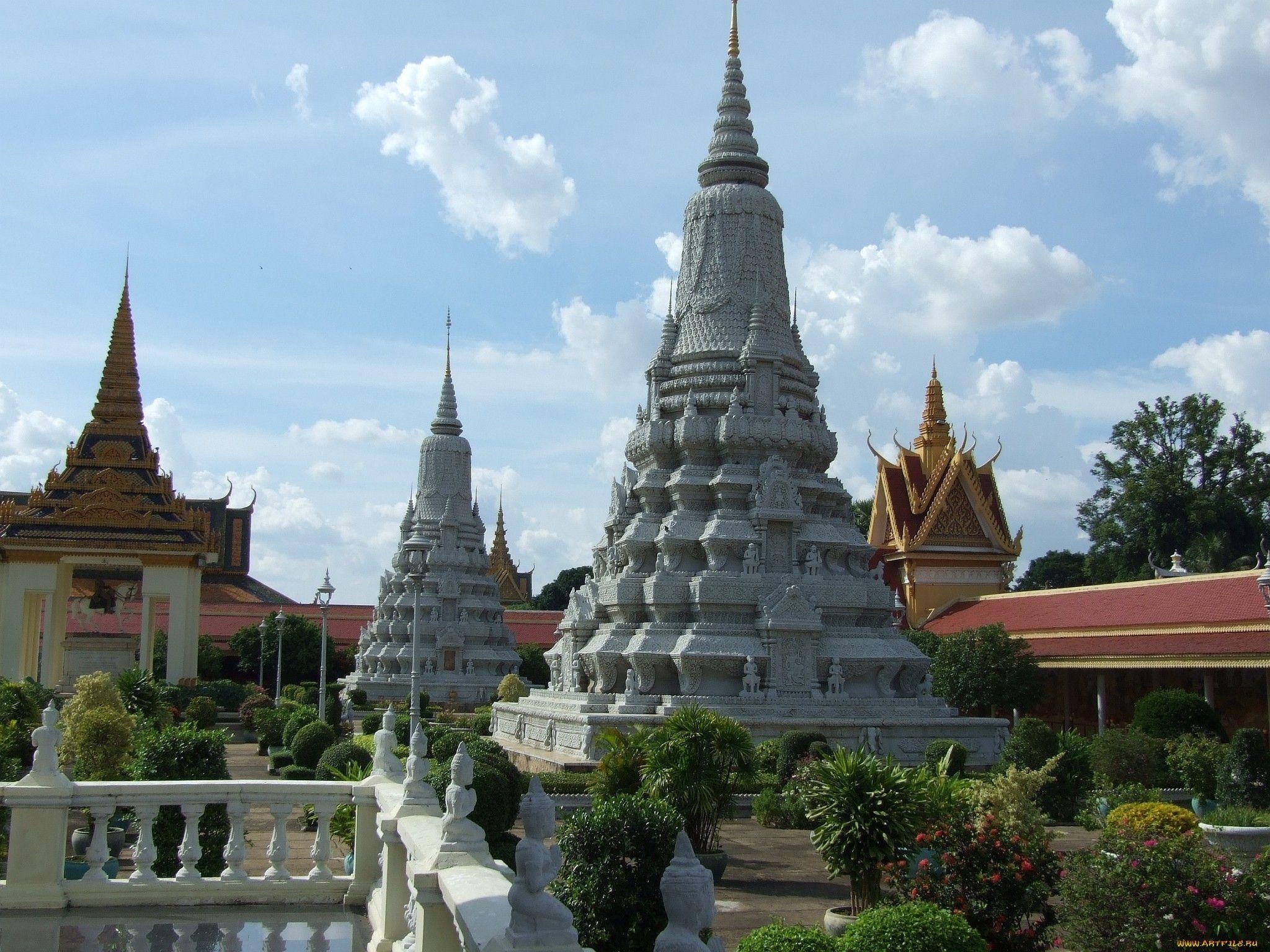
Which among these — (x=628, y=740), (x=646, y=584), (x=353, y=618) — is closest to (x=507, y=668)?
(x=353, y=618)

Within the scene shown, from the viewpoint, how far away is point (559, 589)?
95.9m

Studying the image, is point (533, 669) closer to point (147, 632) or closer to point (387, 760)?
point (147, 632)

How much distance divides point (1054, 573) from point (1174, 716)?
40.5 m

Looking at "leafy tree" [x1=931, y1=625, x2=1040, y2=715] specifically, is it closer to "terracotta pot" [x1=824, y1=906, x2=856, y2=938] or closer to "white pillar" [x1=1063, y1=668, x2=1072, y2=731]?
"white pillar" [x1=1063, y1=668, x2=1072, y2=731]

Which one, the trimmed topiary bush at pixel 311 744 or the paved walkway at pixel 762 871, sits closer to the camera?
the paved walkway at pixel 762 871

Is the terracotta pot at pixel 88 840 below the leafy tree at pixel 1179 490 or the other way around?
below

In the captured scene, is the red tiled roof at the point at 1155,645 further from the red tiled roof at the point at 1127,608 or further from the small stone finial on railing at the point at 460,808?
the small stone finial on railing at the point at 460,808

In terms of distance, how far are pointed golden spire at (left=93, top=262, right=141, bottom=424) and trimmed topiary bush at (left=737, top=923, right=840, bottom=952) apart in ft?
128

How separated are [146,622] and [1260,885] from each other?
Answer: 122 ft

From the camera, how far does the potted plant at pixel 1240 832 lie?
11.2m

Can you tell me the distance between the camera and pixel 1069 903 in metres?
8.88

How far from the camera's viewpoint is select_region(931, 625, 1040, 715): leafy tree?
1325 inches

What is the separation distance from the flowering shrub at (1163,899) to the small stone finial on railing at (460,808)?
4598 mm

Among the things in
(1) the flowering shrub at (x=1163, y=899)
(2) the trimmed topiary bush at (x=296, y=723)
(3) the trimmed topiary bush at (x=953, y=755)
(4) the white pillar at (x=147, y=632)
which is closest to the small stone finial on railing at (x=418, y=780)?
(1) the flowering shrub at (x=1163, y=899)
